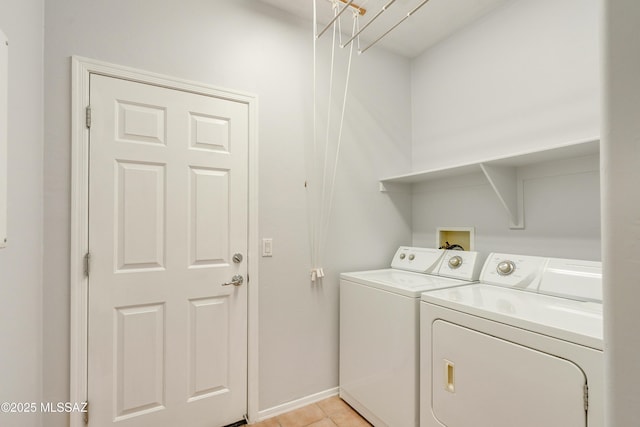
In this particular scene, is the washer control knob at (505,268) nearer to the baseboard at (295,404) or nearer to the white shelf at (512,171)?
the white shelf at (512,171)

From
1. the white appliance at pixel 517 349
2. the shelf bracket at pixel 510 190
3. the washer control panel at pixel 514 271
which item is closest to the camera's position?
the white appliance at pixel 517 349

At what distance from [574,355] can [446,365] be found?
535mm

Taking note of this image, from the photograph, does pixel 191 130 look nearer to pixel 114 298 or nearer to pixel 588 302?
pixel 114 298

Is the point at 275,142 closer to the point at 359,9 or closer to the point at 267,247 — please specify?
the point at 267,247

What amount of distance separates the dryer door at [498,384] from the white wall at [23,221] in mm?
1744

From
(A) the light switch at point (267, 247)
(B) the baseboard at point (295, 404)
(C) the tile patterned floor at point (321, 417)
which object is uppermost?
(A) the light switch at point (267, 247)

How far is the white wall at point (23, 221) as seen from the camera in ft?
3.45

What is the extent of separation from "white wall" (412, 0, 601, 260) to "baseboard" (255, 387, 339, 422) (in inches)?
55.1

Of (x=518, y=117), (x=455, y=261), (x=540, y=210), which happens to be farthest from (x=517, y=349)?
(x=518, y=117)

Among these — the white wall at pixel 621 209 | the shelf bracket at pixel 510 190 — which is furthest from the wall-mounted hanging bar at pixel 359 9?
the white wall at pixel 621 209

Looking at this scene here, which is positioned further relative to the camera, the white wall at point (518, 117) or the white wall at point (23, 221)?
the white wall at point (518, 117)

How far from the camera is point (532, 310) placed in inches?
47.2

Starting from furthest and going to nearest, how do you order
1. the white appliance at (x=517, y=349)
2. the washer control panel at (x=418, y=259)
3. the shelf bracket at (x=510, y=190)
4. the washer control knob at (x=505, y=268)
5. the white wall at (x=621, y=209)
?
the washer control panel at (x=418, y=259) → the shelf bracket at (x=510, y=190) → the washer control knob at (x=505, y=268) → the white appliance at (x=517, y=349) → the white wall at (x=621, y=209)

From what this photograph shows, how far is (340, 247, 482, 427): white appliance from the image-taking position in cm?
155
